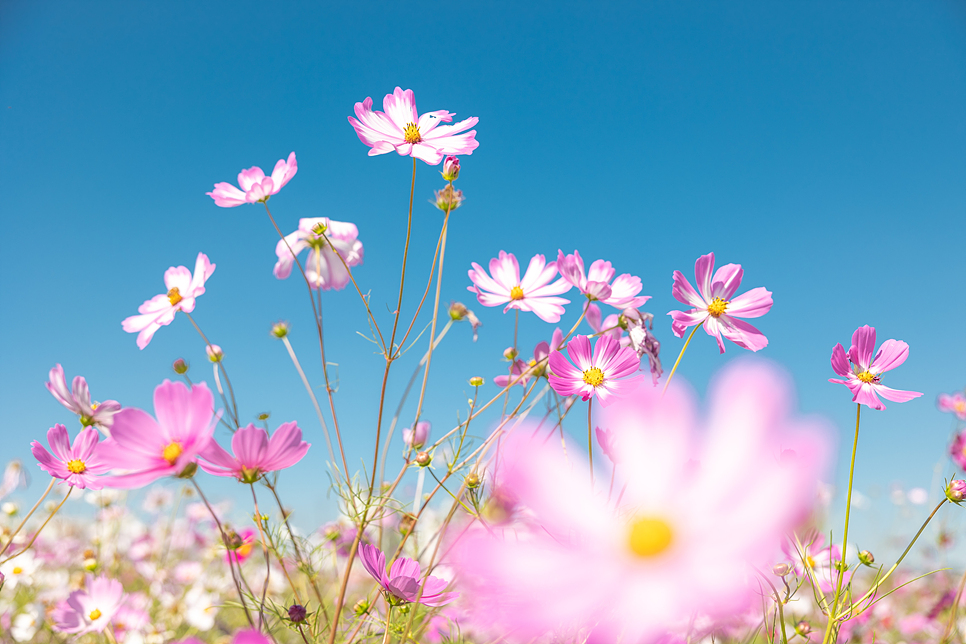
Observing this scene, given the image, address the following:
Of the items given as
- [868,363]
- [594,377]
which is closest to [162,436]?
[594,377]

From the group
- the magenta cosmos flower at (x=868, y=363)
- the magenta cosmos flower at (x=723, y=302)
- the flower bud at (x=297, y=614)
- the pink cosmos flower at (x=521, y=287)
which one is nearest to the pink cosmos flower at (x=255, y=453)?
the flower bud at (x=297, y=614)

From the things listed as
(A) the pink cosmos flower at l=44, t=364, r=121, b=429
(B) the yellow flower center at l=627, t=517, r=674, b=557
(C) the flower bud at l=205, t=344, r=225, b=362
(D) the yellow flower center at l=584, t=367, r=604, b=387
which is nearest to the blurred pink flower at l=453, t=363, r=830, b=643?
(B) the yellow flower center at l=627, t=517, r=674, b=557

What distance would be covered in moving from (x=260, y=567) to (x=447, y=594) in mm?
3314

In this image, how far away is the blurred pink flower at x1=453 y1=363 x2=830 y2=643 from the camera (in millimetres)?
211

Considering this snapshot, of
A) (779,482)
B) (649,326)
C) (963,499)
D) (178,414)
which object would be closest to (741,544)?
(779,482)

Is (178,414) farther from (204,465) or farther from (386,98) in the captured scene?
(386,98)

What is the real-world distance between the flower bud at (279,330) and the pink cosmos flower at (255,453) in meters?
0.69

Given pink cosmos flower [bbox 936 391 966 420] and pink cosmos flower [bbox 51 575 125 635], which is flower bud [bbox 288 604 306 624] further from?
pink cosmos flower [bbox 936 391 966 420]

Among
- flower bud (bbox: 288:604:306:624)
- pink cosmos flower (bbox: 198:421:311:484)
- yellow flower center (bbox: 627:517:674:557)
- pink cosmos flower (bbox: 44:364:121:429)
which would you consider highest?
pink cosmos flower (bbox: 44:364:121:429)

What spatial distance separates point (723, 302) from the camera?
39.4 inches

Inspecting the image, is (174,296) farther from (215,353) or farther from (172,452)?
(172,452)

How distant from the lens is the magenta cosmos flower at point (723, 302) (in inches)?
38.2

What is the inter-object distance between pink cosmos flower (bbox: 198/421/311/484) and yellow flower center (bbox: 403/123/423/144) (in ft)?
1.97

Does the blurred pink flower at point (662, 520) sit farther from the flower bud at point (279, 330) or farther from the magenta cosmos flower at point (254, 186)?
the flower bud at point (279, 330)
